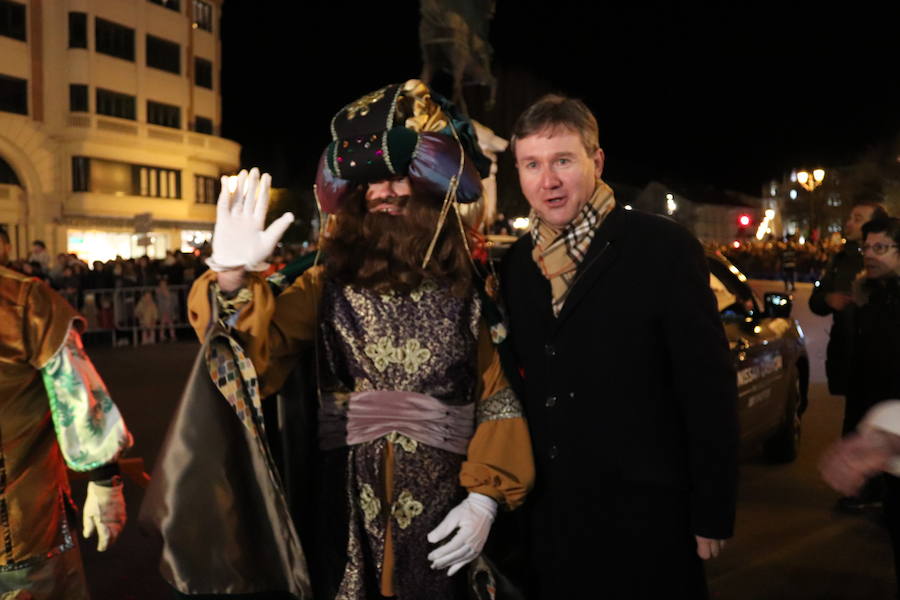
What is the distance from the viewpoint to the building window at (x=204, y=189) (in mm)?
40469

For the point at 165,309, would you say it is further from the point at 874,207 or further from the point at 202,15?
the point at 202,15

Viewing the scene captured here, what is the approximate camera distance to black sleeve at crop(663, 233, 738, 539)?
2.46 metres

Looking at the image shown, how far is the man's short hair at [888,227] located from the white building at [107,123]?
28.3 m

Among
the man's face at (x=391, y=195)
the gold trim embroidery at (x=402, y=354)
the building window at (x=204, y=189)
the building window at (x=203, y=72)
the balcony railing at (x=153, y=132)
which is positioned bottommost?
the gold trim embroidery at (x=402, y=354)

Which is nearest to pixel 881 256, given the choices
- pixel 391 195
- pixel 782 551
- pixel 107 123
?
pixel 782 551

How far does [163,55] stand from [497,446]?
40.4 meters

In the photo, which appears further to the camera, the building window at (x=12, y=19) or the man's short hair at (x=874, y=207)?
the building window at (x=12, y=19)

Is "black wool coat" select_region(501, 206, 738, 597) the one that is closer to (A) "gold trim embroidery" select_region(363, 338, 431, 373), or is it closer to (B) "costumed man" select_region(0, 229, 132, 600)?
(A) "gold trim embroidery" select_region(363, 338, 431, 373)

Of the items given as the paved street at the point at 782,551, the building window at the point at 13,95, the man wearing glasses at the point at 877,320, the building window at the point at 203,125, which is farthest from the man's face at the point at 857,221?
the building window at the point at 203,125

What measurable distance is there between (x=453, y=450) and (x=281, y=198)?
42.3 metres

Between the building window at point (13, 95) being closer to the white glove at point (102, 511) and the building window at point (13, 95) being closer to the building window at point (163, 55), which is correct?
the building window at point (163, 55)

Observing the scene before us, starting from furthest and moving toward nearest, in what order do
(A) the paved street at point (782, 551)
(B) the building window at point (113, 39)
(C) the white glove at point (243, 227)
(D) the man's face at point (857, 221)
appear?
(B) the building window at point (113, 39) → (D) the man's face at point (857, 221) → (A) the paved street at point (782, 551) → (C) the white glove at point (243, 227)

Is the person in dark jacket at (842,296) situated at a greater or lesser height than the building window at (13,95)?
lesser

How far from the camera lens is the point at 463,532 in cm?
241
